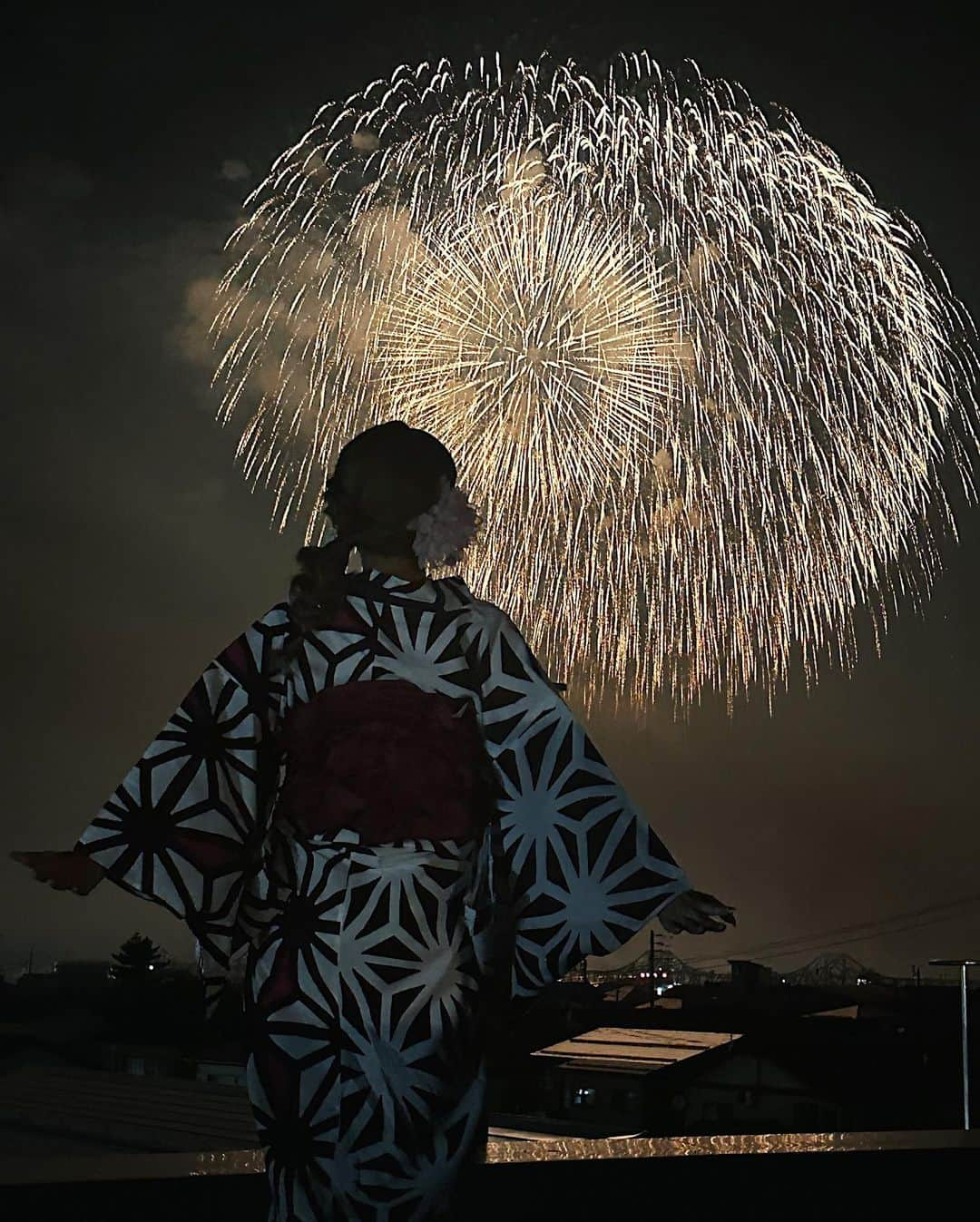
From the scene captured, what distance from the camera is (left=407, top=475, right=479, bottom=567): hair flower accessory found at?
2.19m

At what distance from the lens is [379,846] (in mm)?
1956

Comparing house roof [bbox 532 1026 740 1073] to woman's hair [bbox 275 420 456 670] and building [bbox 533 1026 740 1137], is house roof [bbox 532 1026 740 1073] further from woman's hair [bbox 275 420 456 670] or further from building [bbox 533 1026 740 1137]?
woman's hair [bbox 275 420 456 670]

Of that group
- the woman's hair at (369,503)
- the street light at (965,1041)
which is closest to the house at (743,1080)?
the street light at (965,1041)

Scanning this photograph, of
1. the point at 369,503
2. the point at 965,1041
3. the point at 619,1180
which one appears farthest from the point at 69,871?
the point at 965,1041

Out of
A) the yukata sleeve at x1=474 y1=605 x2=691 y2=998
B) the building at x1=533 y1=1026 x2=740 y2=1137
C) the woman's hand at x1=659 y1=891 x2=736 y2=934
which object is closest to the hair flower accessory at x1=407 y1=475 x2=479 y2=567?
the yukata sleeve at x1=474 y1=605 x2=691 y2=998

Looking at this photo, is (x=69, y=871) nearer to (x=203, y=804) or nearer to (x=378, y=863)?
(x=203, y=804)

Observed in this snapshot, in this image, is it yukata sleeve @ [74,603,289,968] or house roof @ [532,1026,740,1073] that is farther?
house roof @ [532,1026,740,1073]

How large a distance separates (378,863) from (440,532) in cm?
53

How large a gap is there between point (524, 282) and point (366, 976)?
5.89m

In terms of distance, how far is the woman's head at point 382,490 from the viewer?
85.7 inches

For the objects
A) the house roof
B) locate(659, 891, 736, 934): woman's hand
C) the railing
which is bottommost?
the railing

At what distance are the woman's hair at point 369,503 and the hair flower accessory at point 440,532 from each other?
1 centimetres

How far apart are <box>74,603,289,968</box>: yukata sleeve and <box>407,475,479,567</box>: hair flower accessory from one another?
9.1 inches

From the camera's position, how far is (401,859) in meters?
1.96
